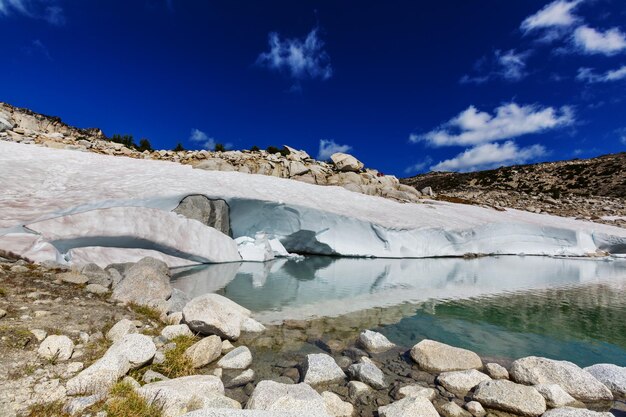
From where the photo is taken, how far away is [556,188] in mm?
66062

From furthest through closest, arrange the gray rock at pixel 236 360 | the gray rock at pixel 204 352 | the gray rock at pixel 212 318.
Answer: the gray rock at pixel 212 318 < the gray rock at pixel 236 360 < the gray rock at pixel 204 352

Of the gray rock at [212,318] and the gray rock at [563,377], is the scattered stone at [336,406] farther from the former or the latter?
the gray rock at [563,377]


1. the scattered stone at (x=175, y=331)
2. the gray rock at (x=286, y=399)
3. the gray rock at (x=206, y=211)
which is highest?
the gray rock at (x=206, y=211)

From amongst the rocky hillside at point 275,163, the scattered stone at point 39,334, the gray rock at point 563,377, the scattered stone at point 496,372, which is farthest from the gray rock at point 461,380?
the rocky hillside at point 275,163

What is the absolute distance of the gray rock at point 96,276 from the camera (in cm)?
785

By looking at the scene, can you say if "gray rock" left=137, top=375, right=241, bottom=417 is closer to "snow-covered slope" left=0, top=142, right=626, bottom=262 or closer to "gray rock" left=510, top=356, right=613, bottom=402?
"gray rock" left=510, top=356, right=613, bottom=402

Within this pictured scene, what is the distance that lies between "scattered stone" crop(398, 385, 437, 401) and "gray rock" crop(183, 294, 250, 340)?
9.95 ft

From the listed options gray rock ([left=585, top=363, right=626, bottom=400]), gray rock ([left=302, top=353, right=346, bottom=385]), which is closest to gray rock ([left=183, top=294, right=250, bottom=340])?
gray rock ([left=302, top=353, right=346, bottom=385])

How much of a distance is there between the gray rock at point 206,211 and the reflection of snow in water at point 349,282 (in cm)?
260

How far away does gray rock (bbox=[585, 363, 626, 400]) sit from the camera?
189 inches

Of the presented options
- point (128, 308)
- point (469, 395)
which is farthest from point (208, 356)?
point (469, 395)

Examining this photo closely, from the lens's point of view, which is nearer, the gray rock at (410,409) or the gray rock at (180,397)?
the gray rock at (180,397)

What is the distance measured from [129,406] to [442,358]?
442 cm

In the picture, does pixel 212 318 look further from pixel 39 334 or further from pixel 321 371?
pixel 39 334
